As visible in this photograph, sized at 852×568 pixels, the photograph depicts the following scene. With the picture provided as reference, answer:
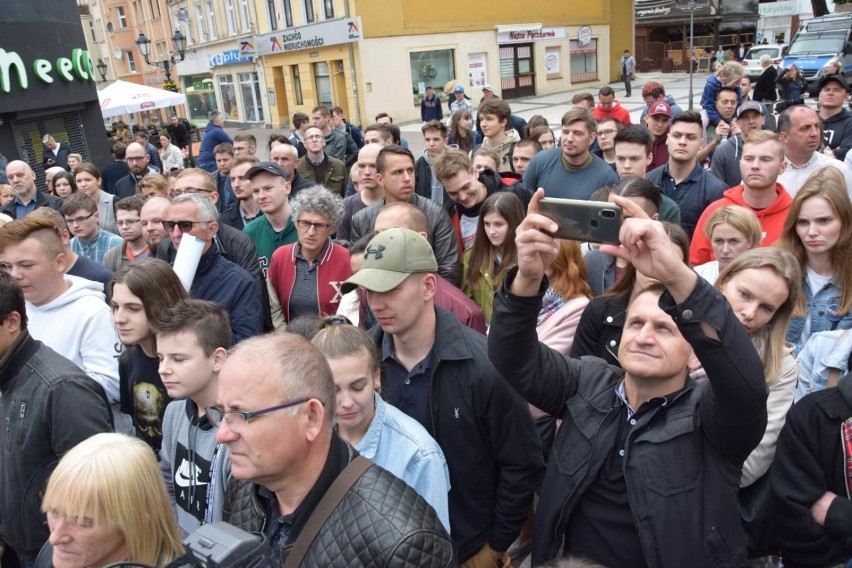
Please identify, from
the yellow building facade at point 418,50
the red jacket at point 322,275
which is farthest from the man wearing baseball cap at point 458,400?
the yellow building facade at point 418,50

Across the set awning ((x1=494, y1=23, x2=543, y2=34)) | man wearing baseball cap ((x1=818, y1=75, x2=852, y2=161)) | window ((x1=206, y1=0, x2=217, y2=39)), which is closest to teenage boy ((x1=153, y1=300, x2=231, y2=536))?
man wearing baseball cap ((x1=818, y1=75, x2=852, y2=161))

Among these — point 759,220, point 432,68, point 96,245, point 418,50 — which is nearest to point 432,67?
point 432,68

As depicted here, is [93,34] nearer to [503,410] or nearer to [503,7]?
[503,7]

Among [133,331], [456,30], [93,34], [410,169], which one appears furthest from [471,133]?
[93,34]

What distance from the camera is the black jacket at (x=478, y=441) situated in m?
2.58

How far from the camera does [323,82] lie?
28422 mm

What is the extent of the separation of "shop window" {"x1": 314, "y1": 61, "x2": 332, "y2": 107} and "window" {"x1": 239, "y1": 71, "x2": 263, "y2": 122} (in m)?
5.67

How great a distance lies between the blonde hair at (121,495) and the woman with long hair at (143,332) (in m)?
1.04

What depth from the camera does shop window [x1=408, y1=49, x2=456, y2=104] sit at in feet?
88.3

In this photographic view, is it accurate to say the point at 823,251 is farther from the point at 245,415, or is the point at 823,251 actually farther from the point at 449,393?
the point at 245,415

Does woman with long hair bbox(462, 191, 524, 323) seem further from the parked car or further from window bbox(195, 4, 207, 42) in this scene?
window bbox(195, 4, 207, 42)

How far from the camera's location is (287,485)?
183 cm

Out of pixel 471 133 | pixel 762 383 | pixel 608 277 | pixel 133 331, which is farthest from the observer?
pixel 471 133

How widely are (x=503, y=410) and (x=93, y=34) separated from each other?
57.5 meters
